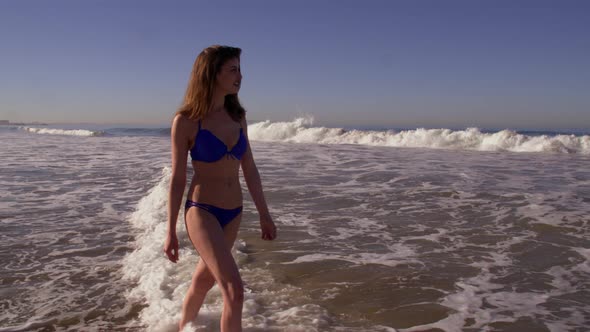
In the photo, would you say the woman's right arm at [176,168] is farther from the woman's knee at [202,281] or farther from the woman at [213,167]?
the woman's knee at [202,281]

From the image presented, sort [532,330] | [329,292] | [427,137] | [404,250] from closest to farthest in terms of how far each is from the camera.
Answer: [532,330]
[329,292]
[404,250]
[427,137]

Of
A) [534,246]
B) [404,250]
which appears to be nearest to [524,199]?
[534,246]

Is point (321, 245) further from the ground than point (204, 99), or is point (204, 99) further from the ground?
point (204, 99)

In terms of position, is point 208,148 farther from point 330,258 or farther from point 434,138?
point 434,138

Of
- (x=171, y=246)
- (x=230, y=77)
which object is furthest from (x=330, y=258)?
(x=230, y=77)

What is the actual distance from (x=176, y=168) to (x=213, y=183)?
25 cm

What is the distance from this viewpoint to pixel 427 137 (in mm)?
30047

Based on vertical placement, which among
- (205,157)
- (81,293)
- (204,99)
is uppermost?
(204,99)

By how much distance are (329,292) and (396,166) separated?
36.7ft

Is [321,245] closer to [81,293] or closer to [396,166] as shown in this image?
[81,293]

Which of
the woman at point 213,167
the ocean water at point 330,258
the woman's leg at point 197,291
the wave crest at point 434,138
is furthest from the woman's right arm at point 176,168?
the wave crest at point 434,138

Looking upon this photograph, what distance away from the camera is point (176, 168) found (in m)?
2.89

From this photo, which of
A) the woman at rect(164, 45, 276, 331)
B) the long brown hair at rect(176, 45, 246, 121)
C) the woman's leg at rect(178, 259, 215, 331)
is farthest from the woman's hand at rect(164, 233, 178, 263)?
the long brown hair at rect(176, 45, 246, 121)

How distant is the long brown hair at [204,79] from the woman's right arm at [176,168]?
9 centimetres
